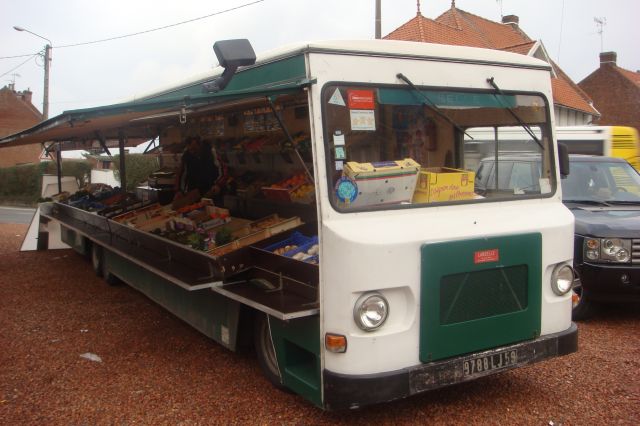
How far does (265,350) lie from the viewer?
461 centimetres

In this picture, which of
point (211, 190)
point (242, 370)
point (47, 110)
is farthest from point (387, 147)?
point (47, 110)

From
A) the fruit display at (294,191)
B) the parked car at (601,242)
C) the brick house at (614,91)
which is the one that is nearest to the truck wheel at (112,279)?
the fruit display at (294,191)

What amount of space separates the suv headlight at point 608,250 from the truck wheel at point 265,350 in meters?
3.57

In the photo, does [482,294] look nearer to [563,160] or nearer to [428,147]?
[428,147]

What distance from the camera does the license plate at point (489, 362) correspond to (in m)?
3.86

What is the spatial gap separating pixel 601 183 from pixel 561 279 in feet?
12.5

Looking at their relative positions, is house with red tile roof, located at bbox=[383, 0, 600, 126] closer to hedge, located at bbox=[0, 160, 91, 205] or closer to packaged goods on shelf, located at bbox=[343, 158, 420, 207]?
packaged goods on shelf, located at bbox=[343, 158, 420, 207]

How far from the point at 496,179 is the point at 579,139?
27.1 feet

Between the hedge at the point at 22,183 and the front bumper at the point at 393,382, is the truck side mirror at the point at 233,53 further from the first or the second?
the hedge at the point at 22,183

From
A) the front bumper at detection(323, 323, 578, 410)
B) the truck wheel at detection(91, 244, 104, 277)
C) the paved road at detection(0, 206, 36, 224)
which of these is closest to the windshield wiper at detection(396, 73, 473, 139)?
the front bumper at detection(323, 323, 578, 410)

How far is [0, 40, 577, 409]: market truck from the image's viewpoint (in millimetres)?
3623

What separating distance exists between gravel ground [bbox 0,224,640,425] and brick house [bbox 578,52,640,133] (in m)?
35.8

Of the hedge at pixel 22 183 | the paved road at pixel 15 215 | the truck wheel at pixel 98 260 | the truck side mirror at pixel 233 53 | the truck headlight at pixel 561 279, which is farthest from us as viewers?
the hedge at pixel 22 183

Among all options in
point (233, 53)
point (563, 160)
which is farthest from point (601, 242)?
point (233, 53)
